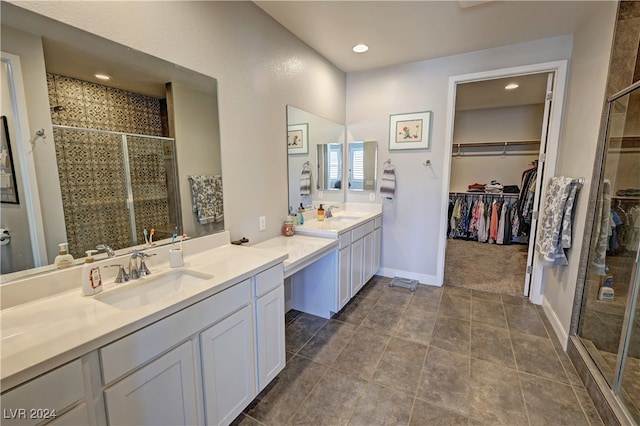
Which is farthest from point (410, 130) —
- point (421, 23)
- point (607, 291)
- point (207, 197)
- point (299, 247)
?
point (207, 197)

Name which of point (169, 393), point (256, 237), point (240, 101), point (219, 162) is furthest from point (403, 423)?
point (240, 101)

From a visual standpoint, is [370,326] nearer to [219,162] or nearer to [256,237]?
[256,237]

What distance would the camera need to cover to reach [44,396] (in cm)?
80

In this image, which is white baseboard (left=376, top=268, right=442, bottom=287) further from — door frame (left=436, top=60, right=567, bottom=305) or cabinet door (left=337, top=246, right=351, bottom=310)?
cabinet door (left=337, top=246, right=351, bottom=310)

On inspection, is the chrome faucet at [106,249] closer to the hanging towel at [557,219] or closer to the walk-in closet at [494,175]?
the hanging towel at [557,219]

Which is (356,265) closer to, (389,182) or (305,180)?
(305,180)

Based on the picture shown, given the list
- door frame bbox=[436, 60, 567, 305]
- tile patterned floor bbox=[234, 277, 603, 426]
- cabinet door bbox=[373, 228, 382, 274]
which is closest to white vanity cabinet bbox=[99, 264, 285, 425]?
tile patterned floor bbox=[234, 277, 603, 426]

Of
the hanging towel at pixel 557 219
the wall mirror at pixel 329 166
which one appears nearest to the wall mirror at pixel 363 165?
the wall mirror at pixel 329 166

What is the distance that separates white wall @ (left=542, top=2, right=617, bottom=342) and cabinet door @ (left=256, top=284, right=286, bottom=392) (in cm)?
222

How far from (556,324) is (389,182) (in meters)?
2.08

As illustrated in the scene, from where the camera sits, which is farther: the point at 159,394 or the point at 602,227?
the point at 602,227

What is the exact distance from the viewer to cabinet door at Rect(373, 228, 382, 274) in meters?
3.46

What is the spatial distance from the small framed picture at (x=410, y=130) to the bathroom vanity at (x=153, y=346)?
2.34 meters

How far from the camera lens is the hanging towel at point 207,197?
6.04ft
